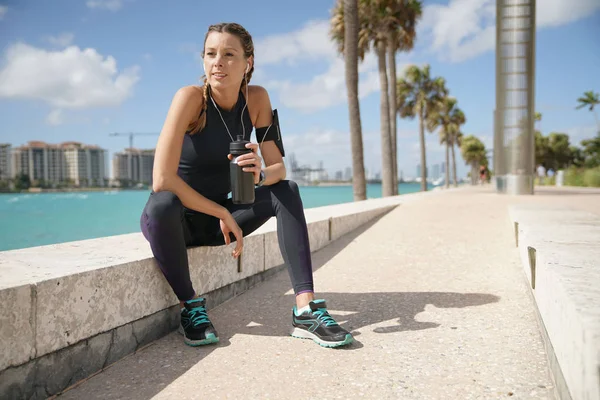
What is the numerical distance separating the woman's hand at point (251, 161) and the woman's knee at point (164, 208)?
0.36 m

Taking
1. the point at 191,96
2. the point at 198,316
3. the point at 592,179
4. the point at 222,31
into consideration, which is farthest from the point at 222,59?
the point at 592,179

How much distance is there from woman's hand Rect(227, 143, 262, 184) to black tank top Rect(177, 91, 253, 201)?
27 centimetres

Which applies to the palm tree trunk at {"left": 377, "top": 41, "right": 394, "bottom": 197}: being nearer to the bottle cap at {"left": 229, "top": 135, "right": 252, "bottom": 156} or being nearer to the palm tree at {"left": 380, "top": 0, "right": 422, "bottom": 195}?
the palm tree at {"left": 380, "top": 0, "right": 422, "bottom": 195}

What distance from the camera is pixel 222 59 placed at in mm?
2740

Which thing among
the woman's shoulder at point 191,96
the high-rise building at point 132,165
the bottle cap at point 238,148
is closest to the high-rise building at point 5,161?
the high-rise building at point 132,165

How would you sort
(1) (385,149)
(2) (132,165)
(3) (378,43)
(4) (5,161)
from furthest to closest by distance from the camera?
(2) (132,165), (4) (5,161), (3) (378,43), (1) (385,149)

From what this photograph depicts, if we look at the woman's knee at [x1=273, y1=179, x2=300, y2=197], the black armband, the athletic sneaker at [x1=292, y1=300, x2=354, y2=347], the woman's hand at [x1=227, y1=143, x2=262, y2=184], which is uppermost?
the black armband

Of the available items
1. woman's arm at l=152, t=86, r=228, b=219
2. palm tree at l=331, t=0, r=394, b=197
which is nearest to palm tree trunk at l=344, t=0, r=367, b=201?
palm tree at l=331, t=0, r=394, b=197

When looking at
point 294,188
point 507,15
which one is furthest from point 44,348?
point 507,15

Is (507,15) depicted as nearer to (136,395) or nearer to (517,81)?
(517,81)

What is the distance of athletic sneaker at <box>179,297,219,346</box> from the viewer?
8.46ft

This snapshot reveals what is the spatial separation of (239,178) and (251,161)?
0.35ft

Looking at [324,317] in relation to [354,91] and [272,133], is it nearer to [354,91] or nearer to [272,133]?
[272,133]

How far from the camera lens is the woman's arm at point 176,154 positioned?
101 inches
